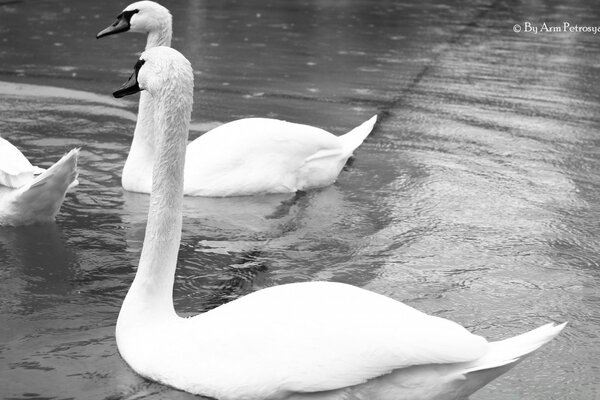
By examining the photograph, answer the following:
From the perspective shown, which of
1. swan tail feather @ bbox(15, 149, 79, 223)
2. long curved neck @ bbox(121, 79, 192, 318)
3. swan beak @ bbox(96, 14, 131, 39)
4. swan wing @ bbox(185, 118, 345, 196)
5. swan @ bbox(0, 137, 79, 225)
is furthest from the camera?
swan beak @ bbox(96, 14, 131, 39)

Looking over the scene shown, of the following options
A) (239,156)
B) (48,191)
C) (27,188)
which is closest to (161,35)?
(239,156)

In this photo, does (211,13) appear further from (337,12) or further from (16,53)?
(16,53)

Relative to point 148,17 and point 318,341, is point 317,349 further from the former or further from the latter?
point 148,17

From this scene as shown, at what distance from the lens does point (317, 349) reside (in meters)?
3.68

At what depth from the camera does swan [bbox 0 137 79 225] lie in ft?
18.4

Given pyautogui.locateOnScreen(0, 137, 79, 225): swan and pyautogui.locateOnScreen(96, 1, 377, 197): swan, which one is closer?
pyautogui.locateOnScreen(0, 137, 79, 225): swan

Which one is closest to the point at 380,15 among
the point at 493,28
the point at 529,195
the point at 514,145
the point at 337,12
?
the point at 337,12

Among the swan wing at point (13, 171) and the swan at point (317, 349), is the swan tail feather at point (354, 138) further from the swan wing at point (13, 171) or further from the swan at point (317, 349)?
the swan at point (317, 349)

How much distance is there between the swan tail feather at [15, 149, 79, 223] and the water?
11 cm

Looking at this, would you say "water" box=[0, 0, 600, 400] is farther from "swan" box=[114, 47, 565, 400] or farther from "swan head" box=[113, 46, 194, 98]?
"swan head" box=[113, 46, 194, 98]

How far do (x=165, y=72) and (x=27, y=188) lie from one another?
5.53 ft

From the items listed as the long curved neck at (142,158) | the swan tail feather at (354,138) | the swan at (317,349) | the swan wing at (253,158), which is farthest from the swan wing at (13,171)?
the swan tail feather at (354,138)

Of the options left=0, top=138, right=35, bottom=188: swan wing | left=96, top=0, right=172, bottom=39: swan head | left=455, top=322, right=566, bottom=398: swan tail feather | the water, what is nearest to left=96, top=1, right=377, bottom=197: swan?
left=96, top=0, right=172, bottom=39: swan head

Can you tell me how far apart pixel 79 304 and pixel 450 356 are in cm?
213
